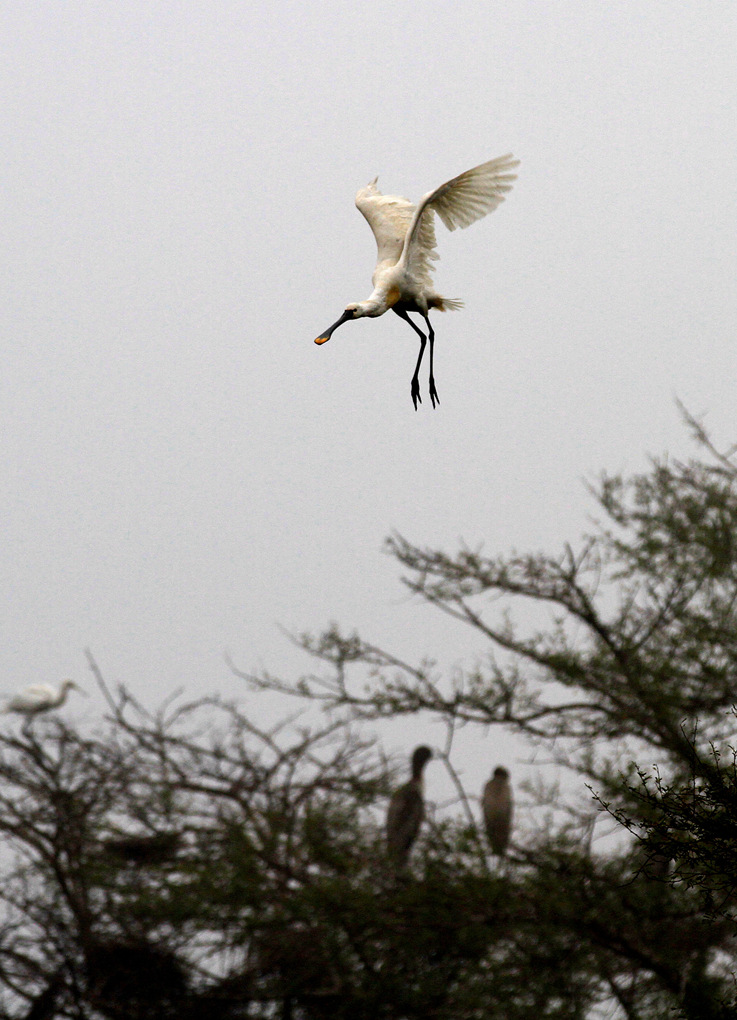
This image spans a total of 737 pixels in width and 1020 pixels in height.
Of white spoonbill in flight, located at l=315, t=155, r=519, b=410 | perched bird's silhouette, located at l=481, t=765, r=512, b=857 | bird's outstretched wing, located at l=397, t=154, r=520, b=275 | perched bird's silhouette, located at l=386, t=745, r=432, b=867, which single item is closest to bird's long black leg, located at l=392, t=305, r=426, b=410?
white spoonbill in flight, located at l=315, t=155, r=519, b=410

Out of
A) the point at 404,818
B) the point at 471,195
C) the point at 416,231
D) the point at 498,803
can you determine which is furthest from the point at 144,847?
the point at 416,231

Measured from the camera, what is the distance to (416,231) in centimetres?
155

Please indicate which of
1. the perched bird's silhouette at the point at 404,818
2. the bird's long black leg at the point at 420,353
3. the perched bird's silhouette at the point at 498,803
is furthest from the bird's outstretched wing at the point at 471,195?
the perched bird's silhouette at the point at 498,803

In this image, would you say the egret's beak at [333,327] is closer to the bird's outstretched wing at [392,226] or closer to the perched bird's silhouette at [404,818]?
the bird's outstretched wing at [392,226]

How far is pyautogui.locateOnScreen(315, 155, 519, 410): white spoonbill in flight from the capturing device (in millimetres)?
1376

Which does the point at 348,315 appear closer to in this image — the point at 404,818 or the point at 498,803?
the point at 404,818

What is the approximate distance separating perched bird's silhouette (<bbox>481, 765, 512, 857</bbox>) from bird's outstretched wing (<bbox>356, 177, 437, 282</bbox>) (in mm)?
7893

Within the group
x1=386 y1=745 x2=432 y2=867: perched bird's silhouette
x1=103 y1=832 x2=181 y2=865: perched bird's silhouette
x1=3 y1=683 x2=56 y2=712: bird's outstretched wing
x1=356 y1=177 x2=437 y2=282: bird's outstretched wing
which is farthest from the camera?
x1=3 y1=683 x2=56 y2=712: bird's outstretched wing

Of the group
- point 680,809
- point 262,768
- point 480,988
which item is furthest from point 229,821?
point 680,809

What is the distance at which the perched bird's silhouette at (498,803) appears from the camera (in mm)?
9820

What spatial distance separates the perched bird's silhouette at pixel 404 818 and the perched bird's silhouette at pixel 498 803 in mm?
516

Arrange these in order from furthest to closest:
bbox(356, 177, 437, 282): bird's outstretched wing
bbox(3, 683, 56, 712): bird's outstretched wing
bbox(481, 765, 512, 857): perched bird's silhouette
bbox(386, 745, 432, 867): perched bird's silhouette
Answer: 1. bbox(3, 683, 56, 712): bird's outstretched wing
2. bbox(481, 765, 512, 857): perched bird's silhouette
3. bbox(386, 745, 432, 867): perched bird's silhouette
4. bbox(356, 177, 437, 282): bird's outstretched wing

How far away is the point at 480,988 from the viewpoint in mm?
7645

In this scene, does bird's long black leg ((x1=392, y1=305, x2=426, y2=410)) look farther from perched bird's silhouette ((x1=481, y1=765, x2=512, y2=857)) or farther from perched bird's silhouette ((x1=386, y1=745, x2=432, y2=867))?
perched bird's silhouette ((x1=481, y1=765, x2=512, y2=857))
